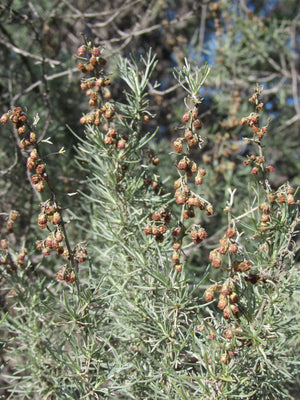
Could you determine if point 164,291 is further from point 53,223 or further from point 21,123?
point 21,123

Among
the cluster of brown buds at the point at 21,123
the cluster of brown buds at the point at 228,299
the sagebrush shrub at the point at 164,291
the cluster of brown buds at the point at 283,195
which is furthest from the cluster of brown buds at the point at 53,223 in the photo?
the cluster of brown buds at the point at 283,195

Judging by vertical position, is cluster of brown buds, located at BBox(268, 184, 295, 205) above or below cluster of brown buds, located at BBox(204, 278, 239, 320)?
above

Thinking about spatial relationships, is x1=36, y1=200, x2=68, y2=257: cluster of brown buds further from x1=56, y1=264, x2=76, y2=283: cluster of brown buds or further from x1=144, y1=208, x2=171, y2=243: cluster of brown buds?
x1=144, y1=208, x2=171, y2=243: cluster of brown buds

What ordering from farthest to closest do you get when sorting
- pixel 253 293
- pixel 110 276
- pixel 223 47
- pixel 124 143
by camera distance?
pixel 223 47 < pixel 110 276 < pixel 124 143 < pixel 253 293

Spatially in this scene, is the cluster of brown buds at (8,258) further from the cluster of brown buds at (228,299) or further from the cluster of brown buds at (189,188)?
the cluster of brown buds at (228,299)

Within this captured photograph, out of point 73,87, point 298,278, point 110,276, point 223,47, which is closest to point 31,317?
point 110,276

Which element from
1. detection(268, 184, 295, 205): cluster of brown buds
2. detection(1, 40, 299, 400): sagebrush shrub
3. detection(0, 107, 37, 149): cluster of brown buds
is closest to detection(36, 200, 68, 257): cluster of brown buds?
detection(1, 40, 299, 400): sagebrush shrub

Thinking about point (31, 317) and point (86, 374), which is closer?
point (86, 374)

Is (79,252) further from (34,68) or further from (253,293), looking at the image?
(34,68)

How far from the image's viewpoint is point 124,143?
98 centimetres

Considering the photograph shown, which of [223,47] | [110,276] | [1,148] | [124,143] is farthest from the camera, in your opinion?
[223,47]

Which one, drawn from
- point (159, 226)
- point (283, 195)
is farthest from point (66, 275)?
point (283, 195)

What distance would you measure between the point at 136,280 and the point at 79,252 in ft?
0.78

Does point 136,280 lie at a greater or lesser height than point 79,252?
lesser
